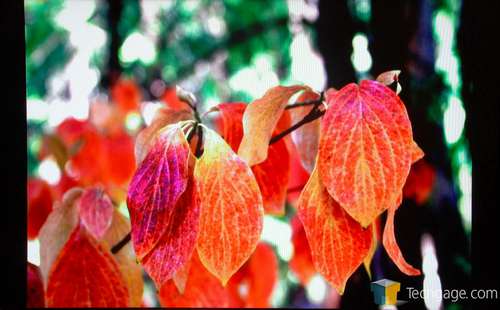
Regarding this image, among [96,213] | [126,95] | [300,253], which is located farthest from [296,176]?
[126,95]

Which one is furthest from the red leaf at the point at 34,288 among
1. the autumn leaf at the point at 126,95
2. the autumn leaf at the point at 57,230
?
the autumn leaf at the point at 126,95

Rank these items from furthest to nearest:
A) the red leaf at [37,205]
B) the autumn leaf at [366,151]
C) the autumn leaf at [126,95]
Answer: the autumn leaf at [126,95] → the red leaf at [37,205] → the autumn leaf at [366,151]

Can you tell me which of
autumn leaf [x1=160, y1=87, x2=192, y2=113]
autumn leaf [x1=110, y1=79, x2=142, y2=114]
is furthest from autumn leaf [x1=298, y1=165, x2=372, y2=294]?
autumn leaf [x1=110, y1=79, x2=142, y2=114]

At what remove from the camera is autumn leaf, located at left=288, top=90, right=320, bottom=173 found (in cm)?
36

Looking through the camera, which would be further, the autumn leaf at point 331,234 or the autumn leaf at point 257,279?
the autumn leaf at point 257,279

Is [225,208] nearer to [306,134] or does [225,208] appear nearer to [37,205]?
[306,134]

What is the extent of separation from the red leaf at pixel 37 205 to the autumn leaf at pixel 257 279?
186mm

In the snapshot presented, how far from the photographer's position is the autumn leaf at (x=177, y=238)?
300 millimetres

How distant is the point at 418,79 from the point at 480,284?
0.18m

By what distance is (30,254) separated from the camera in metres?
0.46

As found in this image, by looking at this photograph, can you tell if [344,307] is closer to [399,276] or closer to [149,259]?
[399,276]

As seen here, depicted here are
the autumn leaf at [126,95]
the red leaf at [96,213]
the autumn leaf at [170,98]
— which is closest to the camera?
the red leaf at [96,213]

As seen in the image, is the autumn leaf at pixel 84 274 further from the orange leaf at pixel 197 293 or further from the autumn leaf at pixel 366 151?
the autumn leaf at pixel 366 151

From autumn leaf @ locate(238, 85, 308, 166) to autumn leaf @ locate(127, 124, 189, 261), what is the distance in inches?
1.8
